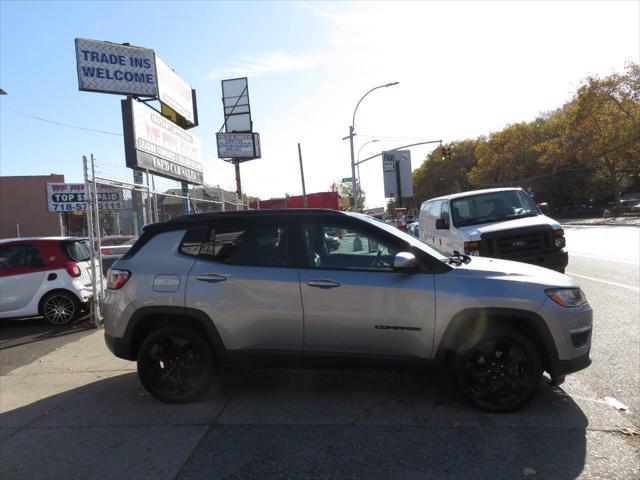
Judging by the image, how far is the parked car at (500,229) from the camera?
8664 mm

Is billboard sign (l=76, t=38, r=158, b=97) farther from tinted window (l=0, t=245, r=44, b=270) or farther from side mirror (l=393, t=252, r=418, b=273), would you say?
side mirror (l=393, t=252, r=418, b=273)

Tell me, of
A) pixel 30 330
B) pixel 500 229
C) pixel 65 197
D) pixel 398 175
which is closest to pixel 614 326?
pixel 500 229

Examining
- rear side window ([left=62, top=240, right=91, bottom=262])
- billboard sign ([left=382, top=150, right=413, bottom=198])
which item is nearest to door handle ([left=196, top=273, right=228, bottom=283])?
rear side window ([left=62, top=240, right=91, bottom=262])

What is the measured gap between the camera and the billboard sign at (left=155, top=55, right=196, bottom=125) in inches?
634

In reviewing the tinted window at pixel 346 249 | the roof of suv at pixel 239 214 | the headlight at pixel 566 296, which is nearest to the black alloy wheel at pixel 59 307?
the roof of suv at pixel 239 214

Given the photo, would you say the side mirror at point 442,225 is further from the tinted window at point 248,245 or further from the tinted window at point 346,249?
the tinted window at point 248,245

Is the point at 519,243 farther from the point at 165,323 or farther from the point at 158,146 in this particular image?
the point at 158,146

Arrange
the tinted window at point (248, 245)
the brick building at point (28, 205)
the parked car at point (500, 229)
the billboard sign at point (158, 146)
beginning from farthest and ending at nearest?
1. the brick building at point (28, 205)
2. the billboard sign at point (158, 146)
3. the parked car at point (500, 229)
4. the tinted window at point (248, 245)

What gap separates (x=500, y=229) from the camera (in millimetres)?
8805

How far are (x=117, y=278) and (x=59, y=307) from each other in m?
4.55

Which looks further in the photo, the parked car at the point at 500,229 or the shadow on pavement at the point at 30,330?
the parked car at the point at 500,229

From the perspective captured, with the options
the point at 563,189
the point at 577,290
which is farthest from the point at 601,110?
the point at 577,290

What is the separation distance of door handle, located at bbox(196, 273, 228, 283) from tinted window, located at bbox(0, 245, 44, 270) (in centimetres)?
528

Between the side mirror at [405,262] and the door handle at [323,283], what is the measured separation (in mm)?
529
